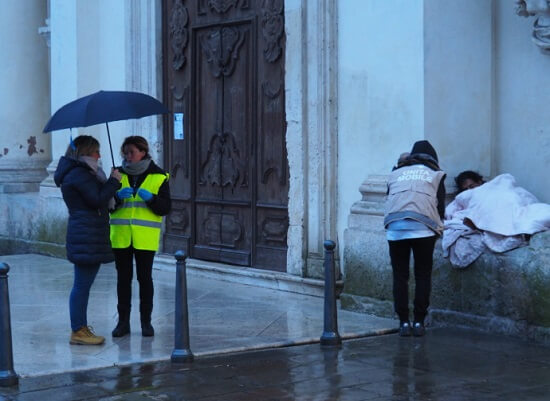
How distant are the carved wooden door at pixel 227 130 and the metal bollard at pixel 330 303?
2.90 metres

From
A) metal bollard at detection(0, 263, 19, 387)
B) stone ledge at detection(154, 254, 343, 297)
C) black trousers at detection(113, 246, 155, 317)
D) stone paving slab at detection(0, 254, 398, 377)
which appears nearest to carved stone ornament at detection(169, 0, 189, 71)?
stone ledge at detection(154, 254, 343, 297)

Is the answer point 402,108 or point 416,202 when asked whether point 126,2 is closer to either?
point 402,108

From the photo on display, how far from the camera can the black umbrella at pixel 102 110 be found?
817 centimetres

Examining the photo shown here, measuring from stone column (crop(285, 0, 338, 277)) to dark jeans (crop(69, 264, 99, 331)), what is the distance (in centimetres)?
304

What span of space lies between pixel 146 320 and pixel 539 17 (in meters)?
4.20

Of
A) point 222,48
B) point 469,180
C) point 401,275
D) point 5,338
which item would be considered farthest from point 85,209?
point 222,48

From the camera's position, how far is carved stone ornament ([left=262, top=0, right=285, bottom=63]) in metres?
11.4

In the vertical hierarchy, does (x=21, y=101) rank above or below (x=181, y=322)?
above

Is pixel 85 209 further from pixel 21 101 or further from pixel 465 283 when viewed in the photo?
pixel 21 101

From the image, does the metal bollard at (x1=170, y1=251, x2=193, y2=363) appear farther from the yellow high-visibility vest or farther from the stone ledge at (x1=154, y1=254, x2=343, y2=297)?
the stone ledge at (x1=154, y1=254, x2=343, y2=297)

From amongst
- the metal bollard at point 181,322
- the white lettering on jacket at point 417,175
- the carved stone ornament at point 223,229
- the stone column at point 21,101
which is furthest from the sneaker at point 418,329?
the stone column at point 21,101

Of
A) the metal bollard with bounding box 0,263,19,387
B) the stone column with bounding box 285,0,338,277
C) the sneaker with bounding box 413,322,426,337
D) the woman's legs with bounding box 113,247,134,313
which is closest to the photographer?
the metal bollard with bounding box 0,263,19,387

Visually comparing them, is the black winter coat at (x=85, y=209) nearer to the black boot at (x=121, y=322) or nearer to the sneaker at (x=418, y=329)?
the black boot at (x=121, y=322)

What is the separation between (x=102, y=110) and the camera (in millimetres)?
8273
